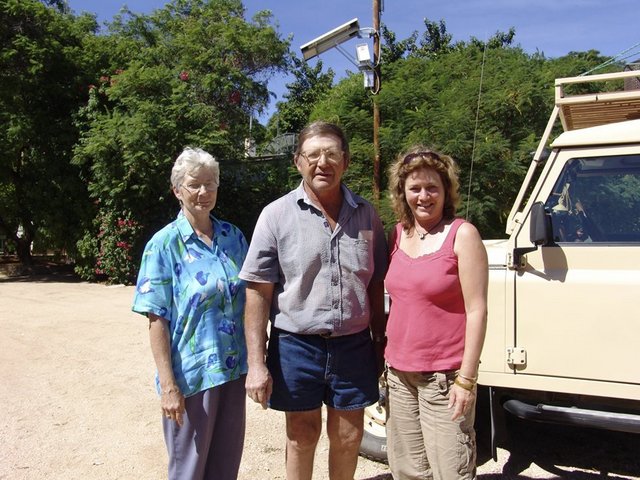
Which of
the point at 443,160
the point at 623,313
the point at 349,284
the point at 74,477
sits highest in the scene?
the point at 443,160

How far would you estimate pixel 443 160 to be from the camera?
2521 mm

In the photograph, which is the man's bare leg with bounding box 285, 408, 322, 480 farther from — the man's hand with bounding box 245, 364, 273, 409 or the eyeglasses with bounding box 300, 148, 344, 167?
the eyeglasses with bounding box 300, 148, 344, 167

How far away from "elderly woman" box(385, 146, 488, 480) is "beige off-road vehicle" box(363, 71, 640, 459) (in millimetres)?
843

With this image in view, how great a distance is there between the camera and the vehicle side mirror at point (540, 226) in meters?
3.00

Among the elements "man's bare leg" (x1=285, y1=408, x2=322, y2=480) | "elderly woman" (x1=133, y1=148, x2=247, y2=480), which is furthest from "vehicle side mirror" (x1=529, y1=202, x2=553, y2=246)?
"elderly woman" (x1=133, y1=148, x2=247, y2=480)

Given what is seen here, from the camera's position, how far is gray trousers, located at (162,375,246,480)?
2529mm

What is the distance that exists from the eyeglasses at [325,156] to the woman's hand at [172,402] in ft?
3.72

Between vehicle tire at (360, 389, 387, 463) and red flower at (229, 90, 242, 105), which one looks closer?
vehicle tire at (360, 389, 387, 463)

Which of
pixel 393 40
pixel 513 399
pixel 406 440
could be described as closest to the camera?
pixel 406 440

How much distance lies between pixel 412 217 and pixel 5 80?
13.5m

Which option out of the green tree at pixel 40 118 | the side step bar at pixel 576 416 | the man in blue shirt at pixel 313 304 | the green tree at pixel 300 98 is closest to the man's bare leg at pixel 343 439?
the man in blue shirt at pixel 313 304

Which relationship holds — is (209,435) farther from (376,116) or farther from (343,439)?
(376,116)

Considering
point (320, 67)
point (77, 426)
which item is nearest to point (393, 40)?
point (320, 67)

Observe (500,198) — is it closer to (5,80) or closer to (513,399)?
(513,399)
